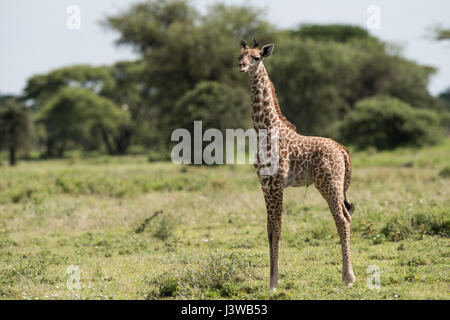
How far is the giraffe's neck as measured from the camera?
7.34 m

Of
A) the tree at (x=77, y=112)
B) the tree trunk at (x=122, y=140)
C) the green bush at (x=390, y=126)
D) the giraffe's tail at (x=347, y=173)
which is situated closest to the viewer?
the giraffe's tail at (x=347, y=173)

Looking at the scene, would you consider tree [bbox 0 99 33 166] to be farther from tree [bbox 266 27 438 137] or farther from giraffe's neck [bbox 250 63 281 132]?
giraffe's neck [bbox 250 63 281 132]

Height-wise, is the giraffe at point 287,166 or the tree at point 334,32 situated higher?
the tree at point 334,32

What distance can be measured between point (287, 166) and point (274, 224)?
2.86 ft

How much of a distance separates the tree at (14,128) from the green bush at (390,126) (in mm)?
23192

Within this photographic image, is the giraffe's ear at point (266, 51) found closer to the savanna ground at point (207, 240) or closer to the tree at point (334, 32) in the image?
the savanna ground at point (207, 240)

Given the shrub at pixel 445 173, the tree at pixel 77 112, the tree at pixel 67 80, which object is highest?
the tree at pixel 67 80

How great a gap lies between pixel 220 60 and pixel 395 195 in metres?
23.6

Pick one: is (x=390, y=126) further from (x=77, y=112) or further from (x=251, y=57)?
(x=77, y=112)

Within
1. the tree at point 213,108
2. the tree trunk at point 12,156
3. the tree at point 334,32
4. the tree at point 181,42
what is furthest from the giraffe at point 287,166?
the tree at point 334,32

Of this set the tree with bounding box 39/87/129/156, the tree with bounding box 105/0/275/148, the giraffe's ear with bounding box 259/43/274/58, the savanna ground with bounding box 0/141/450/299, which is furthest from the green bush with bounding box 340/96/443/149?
the giraffe's ear with bounding box 259/43/274/58

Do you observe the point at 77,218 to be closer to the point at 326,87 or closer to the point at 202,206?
the point at 202,206

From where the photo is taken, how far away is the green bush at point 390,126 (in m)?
33.7

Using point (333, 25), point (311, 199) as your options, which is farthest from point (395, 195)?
point (333, 25)
